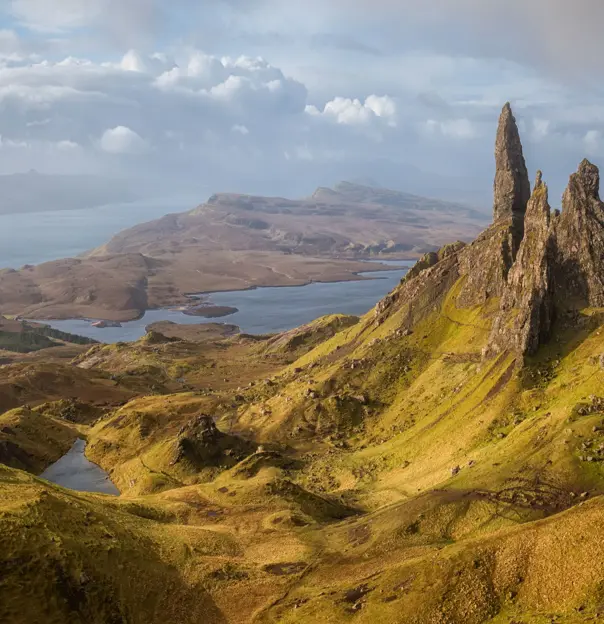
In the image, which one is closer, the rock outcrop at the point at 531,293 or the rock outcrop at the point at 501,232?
the rock outcrop at the point at 531,293

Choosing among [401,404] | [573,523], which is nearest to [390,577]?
[573,523]

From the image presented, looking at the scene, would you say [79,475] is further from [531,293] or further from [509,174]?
[509,174]

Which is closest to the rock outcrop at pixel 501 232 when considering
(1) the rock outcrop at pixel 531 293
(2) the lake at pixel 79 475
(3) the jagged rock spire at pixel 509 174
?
(3) the jagged rock spire at pixel 509 174

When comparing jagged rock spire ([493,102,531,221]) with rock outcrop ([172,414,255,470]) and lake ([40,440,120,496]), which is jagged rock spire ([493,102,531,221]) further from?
lake ([40,440,120,496])

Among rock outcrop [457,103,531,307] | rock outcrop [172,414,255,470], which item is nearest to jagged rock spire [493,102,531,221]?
rock outcrop [457,103,531,307]

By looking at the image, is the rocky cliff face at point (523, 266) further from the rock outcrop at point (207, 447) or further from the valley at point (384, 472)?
the rock outcrop at point (207, 447)

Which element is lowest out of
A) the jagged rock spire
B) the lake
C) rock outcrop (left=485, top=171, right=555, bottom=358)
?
the lake

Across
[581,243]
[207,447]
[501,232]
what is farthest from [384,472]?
[501,232]
